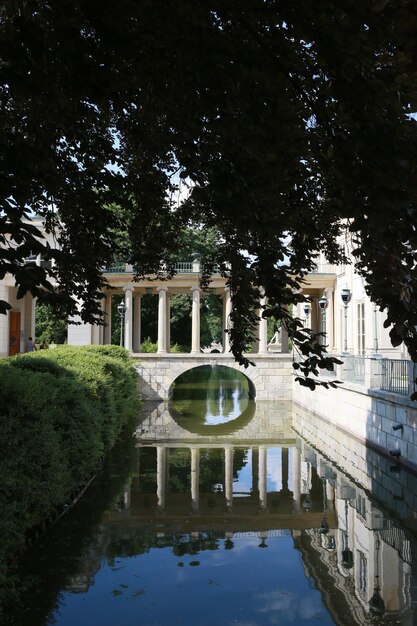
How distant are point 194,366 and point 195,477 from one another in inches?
761

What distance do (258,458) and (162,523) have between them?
20.8 ft

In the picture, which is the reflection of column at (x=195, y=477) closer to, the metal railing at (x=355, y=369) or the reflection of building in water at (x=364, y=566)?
the reflection of building in water at (x=364, y=566)

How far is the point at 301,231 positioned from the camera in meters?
5.66

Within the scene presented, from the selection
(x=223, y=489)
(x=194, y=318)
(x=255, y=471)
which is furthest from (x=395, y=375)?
(x=194, y=318)

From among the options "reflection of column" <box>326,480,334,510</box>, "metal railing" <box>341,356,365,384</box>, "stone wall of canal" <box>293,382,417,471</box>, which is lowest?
"reflection of column" <box>326,480,334,510</box>

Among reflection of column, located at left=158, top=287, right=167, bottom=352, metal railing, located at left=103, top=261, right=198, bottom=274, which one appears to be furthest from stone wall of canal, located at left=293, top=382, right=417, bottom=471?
metal railing, located at left=103, top=261, right=198, bottom=274

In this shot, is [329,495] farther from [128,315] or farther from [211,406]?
[128,315]

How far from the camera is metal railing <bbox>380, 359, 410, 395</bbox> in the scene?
14.0 meters

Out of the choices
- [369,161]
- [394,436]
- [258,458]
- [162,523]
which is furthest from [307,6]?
[258,458]

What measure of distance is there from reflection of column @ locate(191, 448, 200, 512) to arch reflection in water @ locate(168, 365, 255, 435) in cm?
437

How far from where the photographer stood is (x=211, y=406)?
30.7 metres

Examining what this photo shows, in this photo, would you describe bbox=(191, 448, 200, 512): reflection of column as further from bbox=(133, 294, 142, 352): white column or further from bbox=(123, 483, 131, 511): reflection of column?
bbox=(133, 294, 142, 352): white column

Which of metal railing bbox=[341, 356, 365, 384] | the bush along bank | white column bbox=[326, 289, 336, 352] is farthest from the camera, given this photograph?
white column bbox=[326, 289, 336, 352]

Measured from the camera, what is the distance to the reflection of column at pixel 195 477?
1113cm
